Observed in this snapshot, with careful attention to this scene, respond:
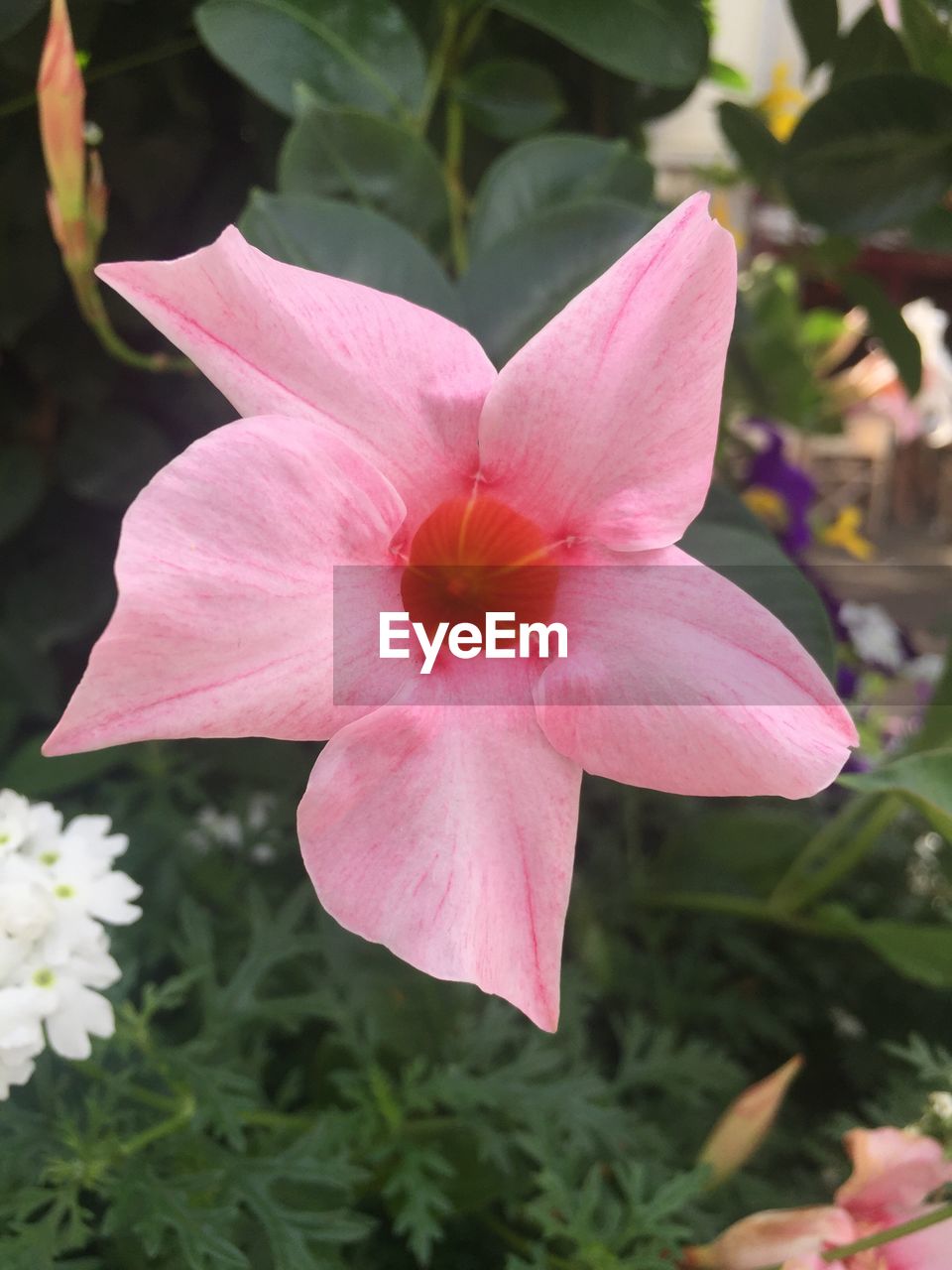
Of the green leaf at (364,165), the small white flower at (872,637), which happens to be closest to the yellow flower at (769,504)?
the small white flower at (872,637)

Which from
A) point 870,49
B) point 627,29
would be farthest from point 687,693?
point 870,49

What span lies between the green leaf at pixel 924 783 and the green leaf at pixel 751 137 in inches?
12.3

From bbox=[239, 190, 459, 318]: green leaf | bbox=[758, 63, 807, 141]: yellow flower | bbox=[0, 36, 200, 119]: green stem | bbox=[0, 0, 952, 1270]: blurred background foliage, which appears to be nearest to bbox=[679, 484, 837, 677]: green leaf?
bbox=[0, 0, 952, 1270]: blurred background foliage

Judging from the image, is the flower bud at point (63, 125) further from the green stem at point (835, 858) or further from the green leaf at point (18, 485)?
the green stem at point (835, 858)

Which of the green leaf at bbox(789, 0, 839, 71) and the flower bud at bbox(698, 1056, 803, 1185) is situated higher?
the green leaf at bbox(789, 0, 839, 71)

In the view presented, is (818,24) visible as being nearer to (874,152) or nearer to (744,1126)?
(874,152)

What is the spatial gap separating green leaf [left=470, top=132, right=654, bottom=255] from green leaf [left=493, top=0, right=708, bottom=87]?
0.03m

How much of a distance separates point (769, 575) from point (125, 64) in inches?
14.4

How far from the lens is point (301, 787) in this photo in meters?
0.53

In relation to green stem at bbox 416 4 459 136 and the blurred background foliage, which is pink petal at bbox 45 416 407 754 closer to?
the blurred background foliage

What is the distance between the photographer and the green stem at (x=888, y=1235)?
28cm

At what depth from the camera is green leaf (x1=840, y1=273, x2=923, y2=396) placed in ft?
1.81

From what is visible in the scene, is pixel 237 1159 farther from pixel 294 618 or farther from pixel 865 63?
pixel 865 63

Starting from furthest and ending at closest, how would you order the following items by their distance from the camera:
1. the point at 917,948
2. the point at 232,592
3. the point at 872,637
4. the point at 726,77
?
the point at 872,637 < the point at 726,77 < the point at 917,948 < the point at 232,592
